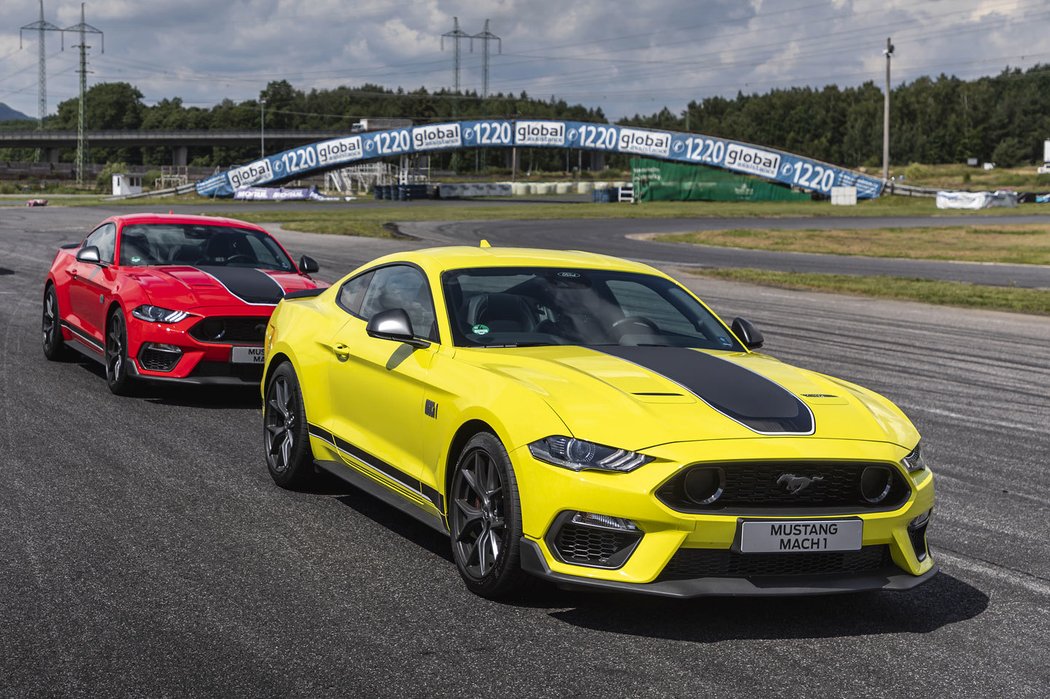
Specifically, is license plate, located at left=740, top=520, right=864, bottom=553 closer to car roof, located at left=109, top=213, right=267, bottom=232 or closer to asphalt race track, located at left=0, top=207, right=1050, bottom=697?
asphalt race track, located at left=0, top=207, right=1050, bottom=697

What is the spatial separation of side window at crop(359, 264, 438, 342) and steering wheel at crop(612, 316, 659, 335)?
920 millimetres

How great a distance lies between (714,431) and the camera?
16.4ft

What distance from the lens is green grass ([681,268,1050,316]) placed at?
71.1ft

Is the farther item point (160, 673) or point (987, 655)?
point (987, 655)

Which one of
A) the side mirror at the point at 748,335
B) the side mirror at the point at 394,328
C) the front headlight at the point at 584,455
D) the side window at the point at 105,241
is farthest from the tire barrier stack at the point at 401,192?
the front headlight at the point at 584,455

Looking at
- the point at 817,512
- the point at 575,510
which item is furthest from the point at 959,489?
the point at 575,510

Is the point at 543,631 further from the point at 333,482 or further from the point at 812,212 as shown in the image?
the point at 812,212

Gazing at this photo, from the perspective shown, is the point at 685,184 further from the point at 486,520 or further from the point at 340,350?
the point at 486,520

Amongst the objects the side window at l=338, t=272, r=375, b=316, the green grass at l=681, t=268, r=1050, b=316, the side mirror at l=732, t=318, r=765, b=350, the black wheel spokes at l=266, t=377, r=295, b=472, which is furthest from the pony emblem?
the green grass at l=681, t=268, r=1050, b=316

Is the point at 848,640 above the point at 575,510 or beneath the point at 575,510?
beneath

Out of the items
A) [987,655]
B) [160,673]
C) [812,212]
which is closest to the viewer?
[160,673]

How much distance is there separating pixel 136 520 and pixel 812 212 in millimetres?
61759

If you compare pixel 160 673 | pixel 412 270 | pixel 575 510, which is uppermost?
pixel 412 270

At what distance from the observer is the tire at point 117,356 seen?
34.5 ft
